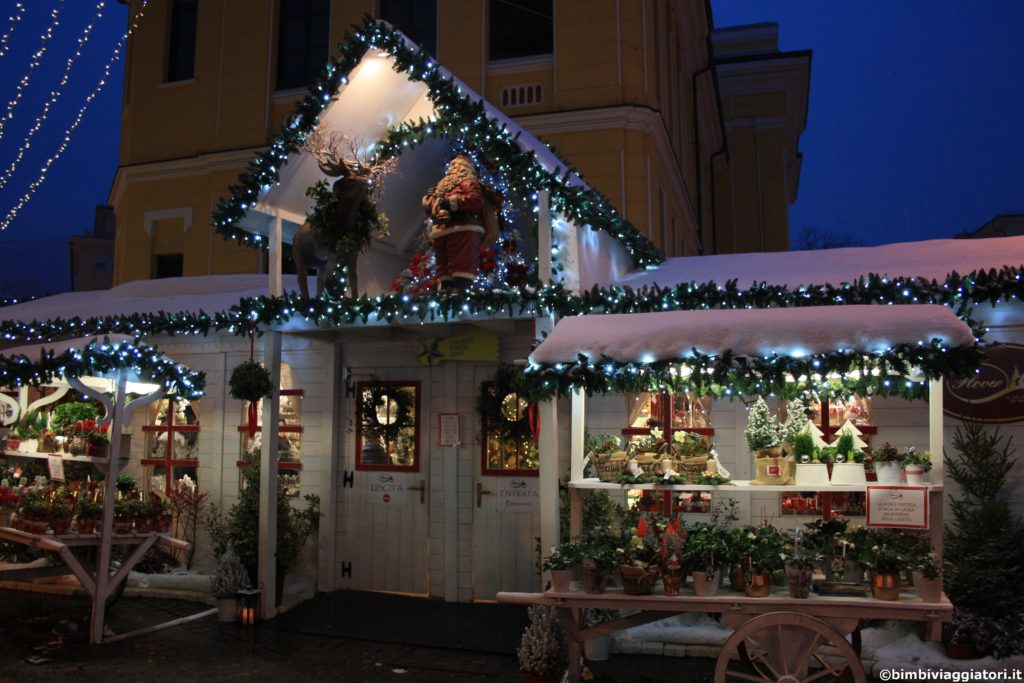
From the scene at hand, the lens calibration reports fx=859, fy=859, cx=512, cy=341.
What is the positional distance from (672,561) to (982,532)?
3214 mm

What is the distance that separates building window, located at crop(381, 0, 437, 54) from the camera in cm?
1461

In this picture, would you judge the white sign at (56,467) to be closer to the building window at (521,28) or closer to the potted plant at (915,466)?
the potted plant at (915,466)

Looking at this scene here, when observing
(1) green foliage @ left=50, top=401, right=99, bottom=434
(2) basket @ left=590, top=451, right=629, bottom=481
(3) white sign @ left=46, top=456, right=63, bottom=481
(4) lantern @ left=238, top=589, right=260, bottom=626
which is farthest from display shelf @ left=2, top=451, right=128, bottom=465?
(2) basket @ left=590, top=451, right=629, bottom=481

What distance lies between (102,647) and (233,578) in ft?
4.62

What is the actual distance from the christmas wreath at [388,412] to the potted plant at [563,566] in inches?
164

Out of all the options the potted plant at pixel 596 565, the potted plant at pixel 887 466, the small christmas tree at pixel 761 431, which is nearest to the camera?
the potted plant at pixel 596 565

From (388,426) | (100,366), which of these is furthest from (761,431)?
(100,366)

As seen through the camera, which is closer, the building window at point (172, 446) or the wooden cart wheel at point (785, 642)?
the wooden cart wheel at point (785, 642)

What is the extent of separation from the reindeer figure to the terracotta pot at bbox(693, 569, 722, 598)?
4.58 meters

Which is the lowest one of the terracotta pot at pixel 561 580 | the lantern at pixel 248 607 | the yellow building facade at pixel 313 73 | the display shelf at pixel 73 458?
the lantern at pixel 248 607

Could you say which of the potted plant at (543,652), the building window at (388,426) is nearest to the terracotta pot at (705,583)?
the potted plant at (543,652)

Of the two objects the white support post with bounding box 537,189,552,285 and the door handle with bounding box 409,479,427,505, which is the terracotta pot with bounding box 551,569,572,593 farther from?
the door handle with bounding box 409,479,427,505

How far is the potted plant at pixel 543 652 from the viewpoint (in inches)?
264

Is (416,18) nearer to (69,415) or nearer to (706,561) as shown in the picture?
(69,415)
